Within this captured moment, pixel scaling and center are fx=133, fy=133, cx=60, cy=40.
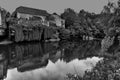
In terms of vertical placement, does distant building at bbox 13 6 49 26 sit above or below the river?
above

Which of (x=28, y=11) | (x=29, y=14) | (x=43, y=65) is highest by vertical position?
(x=28, y=11)

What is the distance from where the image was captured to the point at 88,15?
69875mm

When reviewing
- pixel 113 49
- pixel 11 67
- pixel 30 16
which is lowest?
pixel 11 67

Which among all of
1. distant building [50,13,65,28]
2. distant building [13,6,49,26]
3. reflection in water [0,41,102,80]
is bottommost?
reflection in water [0,41,102,80]

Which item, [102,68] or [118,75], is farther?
[102,68]

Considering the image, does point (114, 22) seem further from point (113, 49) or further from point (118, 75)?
point (118, 75)

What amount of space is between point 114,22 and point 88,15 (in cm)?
6829

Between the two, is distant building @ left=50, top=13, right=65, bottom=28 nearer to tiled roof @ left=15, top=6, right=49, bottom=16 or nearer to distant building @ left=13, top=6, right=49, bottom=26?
distant building @ left=13, top=6, right=49, bottom=26

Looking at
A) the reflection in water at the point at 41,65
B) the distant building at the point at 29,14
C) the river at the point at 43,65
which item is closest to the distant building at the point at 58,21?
the distant building at the point at 29,14

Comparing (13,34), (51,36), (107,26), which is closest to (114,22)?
(107,26)

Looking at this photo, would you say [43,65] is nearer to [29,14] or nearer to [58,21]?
[29,14]

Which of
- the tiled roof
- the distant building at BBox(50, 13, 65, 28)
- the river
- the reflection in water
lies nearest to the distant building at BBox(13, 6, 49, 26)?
the tiled roof

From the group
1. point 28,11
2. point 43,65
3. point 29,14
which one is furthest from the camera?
point 28,11

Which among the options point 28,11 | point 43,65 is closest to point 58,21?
point 28,11
